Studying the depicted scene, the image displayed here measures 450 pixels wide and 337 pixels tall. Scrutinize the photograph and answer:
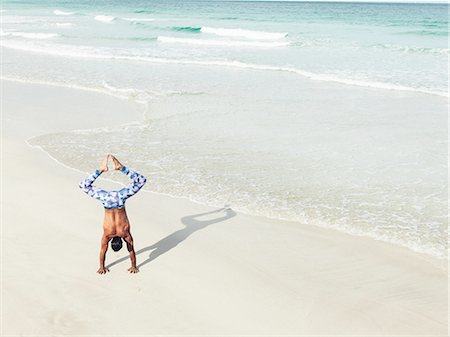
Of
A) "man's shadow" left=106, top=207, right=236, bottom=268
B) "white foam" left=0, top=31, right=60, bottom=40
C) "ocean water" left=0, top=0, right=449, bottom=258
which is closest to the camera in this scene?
"man's shadow" left=106, top=207, right=236, bottom=268

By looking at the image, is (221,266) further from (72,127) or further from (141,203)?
(72,127)

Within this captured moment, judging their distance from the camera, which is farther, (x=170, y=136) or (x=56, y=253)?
(x=170, y=136)

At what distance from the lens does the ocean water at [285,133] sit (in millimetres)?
8859

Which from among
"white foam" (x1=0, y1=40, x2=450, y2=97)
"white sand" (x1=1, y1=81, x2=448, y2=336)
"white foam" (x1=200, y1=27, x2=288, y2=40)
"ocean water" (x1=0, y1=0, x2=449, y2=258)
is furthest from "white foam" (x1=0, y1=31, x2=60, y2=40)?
"white sand" (x1=1, y1=81, x2=448, y2=336)

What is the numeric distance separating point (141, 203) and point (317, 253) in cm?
306

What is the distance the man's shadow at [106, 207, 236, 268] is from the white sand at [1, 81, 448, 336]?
2 centimetres

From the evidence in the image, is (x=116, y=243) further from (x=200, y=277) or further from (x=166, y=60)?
(x=166, y=60)

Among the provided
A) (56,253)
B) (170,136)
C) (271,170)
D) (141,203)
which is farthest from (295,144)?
(56,253)

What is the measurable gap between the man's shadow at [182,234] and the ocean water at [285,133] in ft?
1.60

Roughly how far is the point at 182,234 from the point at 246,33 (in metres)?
37.4

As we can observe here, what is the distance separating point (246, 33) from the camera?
141 ft

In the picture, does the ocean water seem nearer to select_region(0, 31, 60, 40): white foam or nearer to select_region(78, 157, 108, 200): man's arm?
select_region(78, 157, 108, 200): man's arm

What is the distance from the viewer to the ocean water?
349 inches

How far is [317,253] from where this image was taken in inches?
283
